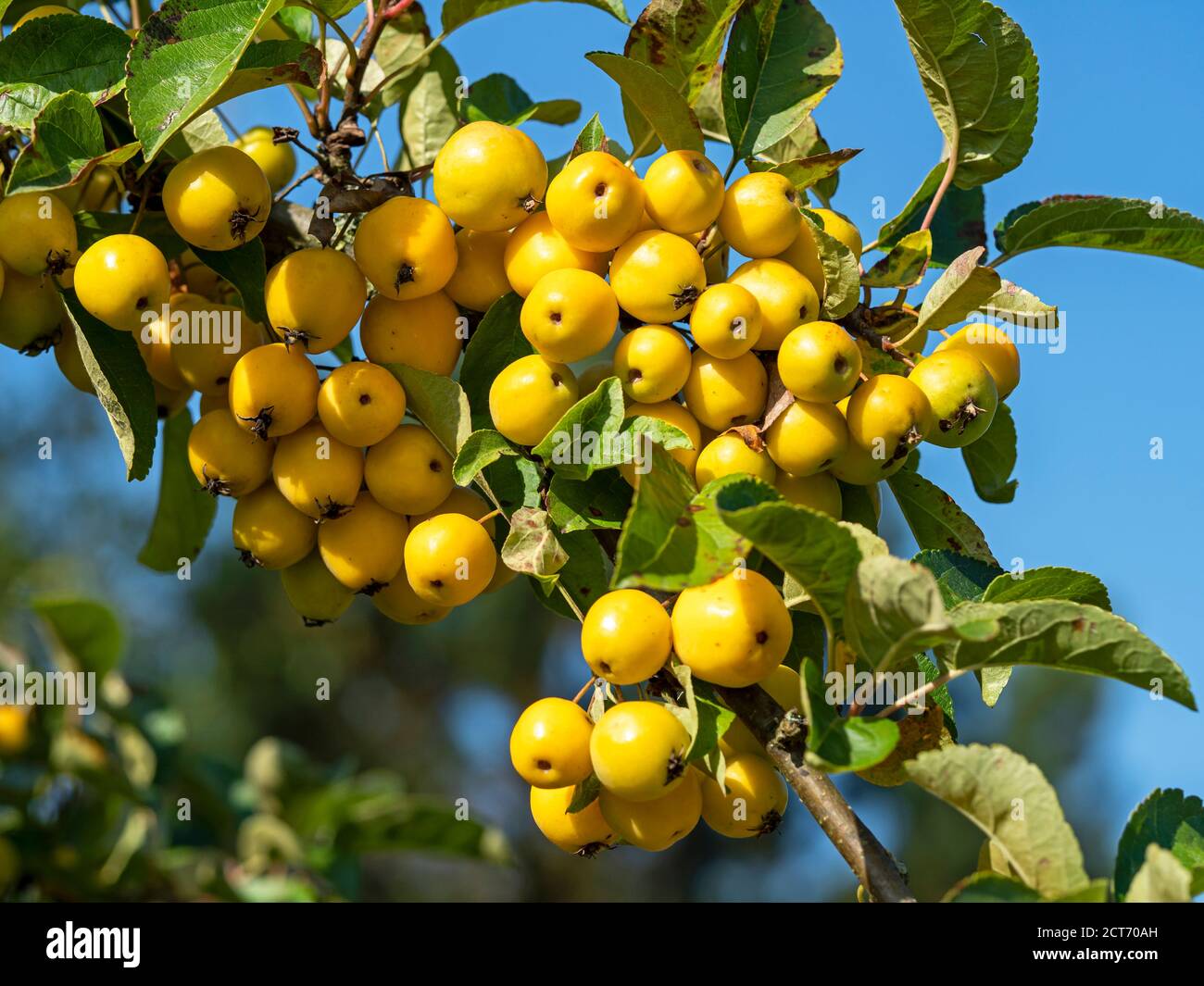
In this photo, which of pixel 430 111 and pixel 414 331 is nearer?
pixel 414 331

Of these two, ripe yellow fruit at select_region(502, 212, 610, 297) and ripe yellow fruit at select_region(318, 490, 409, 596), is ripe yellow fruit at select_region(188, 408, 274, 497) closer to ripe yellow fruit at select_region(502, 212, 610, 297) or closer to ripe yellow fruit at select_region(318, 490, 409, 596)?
ripe yellow fruit at select_region(318, 490, 409, 596)

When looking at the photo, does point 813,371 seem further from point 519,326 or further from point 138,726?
point 138,726

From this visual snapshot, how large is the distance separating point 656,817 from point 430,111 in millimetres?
1206

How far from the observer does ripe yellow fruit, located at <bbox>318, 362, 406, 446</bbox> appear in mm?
1235

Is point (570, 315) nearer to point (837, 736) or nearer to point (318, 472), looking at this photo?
point (318, 472)

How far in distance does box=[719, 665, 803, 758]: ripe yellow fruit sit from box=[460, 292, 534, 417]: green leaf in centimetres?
47

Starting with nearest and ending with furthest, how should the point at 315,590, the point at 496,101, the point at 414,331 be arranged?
1. the point at 414,331
2. the point at 315,590
3. the point at 496,101

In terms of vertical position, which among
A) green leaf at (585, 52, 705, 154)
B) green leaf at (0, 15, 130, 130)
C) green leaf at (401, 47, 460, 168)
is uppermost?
green leaf at (401, 47, 460, 168)

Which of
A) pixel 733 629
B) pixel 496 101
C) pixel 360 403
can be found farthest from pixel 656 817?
pixel 496 101

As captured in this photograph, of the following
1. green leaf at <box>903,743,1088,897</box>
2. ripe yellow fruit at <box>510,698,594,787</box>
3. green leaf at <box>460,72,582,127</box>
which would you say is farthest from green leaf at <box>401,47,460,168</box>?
green leaf at <box>903,743,1088,897</box>

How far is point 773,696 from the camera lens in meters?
1.22

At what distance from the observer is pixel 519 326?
4.25 feet
